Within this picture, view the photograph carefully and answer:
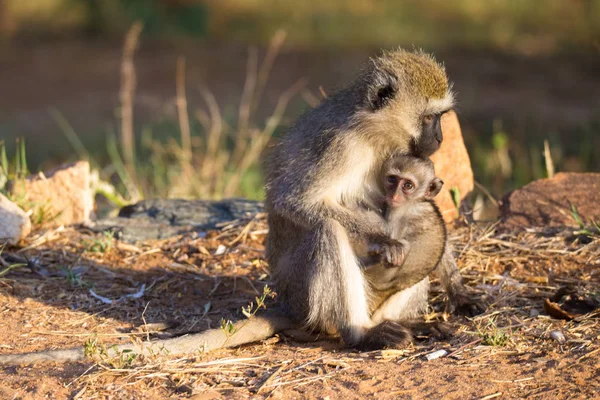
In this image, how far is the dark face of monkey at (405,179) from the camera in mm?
4766

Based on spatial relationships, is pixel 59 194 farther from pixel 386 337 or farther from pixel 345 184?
pixel 386 337

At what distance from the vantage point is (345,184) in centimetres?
480

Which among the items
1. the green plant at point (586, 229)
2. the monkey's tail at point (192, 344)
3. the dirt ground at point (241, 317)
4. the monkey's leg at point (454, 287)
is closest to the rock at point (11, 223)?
the dirt ground at point (241, 317)

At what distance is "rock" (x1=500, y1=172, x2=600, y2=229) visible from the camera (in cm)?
594

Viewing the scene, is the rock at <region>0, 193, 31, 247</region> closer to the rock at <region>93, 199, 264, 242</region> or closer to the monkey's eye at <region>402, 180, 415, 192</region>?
the rock at <region>93, 199, 264, 242</region>

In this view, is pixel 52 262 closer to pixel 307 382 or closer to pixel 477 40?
pixel 307 382

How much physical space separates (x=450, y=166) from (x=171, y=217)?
2050mm

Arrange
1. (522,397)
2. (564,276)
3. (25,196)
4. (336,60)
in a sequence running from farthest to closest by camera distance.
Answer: (336,60) → (25,196) → (564,276) → (522,397)

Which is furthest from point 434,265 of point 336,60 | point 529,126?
point 336,60

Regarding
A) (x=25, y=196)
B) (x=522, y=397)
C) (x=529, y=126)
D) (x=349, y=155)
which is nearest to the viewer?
(x=522, y=397)

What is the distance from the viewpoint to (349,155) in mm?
4770

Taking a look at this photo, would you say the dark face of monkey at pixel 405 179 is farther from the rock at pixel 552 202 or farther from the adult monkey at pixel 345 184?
the rock at pixel 552 202

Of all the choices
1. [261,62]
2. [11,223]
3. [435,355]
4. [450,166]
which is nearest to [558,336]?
[435,355]

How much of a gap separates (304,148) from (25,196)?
2.26 meters
